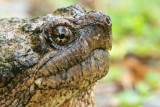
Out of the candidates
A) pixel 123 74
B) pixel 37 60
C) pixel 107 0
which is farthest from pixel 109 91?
pixel 107 0

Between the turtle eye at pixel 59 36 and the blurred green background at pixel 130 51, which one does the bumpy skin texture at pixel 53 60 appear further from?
the blurred green background at pixel 130 51

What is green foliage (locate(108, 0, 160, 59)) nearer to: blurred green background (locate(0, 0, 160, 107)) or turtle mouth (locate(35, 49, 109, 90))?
blurred green background (locate(0, 0, 160, 107))

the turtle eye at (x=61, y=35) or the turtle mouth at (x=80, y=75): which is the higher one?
the turtle eye at (x=61, y=35)

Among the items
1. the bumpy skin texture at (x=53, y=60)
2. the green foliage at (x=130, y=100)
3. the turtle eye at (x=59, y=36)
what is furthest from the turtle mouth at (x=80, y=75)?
the green foliage at (x=130, y=100)

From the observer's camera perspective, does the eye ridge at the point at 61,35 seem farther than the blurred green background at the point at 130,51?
No

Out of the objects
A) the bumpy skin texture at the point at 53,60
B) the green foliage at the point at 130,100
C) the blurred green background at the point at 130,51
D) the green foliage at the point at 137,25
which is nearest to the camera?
the bumpy skin texture at the point at 53,60

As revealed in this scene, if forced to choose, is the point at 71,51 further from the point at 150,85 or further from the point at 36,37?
the point at 150,85

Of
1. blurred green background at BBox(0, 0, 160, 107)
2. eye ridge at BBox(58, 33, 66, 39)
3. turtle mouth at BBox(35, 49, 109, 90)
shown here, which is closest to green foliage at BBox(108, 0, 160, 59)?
blurred green background at BBox(0, 0, 160, 107)

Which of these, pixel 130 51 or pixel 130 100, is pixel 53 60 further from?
pixel 130 51
